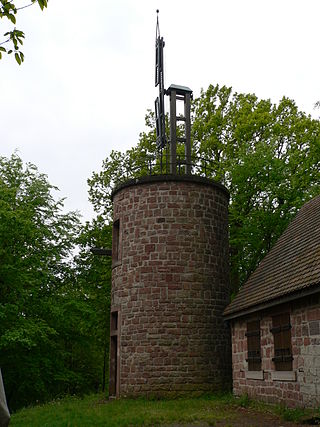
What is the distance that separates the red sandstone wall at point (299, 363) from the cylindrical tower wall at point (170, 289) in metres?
2.65

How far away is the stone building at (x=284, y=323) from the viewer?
9.80 metres

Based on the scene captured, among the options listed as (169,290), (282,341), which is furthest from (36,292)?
(282,341)

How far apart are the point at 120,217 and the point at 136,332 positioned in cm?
374

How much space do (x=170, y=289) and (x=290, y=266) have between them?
4271 mm

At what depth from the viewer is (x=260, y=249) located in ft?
71.8

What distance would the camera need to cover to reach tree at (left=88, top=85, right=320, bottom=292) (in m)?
21.1

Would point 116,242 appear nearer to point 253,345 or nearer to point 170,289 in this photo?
point 170,289

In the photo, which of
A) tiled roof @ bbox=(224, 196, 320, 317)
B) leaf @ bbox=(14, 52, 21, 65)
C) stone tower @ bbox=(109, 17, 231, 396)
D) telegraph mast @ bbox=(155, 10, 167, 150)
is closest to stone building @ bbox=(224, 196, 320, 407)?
tiled roof @ bbox=(224, 196, 320, 317)

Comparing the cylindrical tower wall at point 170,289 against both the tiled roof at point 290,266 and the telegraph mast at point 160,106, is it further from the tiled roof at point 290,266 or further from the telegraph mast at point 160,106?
the telegraph mast at point 160,106

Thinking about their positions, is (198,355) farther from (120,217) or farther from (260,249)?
(260,249)

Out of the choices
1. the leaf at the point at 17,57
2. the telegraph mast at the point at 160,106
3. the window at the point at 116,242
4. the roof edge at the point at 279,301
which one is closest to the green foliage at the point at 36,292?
the window at the point at 116,242

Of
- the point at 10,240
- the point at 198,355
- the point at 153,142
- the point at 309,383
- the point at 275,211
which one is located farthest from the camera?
the point at 153,142

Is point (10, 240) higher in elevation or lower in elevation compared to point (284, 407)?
higher

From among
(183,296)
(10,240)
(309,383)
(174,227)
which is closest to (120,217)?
(174,227)
